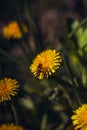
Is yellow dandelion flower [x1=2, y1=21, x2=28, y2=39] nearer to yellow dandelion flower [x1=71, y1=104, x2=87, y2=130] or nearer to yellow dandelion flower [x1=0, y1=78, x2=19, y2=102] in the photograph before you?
yellow dandelion flower [x1=0, y1=78, x2=19, y2=102]

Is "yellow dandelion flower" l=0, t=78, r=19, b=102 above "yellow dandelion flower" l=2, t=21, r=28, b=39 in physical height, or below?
below

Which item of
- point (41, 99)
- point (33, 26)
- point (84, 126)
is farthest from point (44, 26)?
point (84, 126)

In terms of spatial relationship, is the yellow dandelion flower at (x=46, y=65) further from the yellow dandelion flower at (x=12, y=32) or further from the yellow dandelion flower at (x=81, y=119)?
the yellow dandelion flower at (x=12, y=32)

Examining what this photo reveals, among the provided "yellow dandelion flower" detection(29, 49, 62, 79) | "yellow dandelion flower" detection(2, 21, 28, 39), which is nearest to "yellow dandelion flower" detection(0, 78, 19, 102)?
"yellow dandelion flower" detection(29, 49, 62, 79)

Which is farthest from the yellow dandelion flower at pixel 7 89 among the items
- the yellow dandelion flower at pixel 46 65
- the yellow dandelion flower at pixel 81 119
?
the yellow dandelion flower at pixel 81 119

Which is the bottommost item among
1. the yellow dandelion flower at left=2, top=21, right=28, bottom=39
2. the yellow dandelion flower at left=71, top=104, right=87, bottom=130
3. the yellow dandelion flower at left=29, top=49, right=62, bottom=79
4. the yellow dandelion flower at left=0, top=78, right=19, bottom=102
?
the yellow dandelion flower at left=71, top=104, right=87, bottom=130

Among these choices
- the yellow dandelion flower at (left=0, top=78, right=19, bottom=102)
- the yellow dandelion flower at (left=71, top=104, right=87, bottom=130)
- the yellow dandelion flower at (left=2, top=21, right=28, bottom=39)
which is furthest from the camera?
the yellow dandelion flower at (left=2, top=21, right=28, bottom=39)

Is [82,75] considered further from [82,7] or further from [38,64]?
[82,7]
